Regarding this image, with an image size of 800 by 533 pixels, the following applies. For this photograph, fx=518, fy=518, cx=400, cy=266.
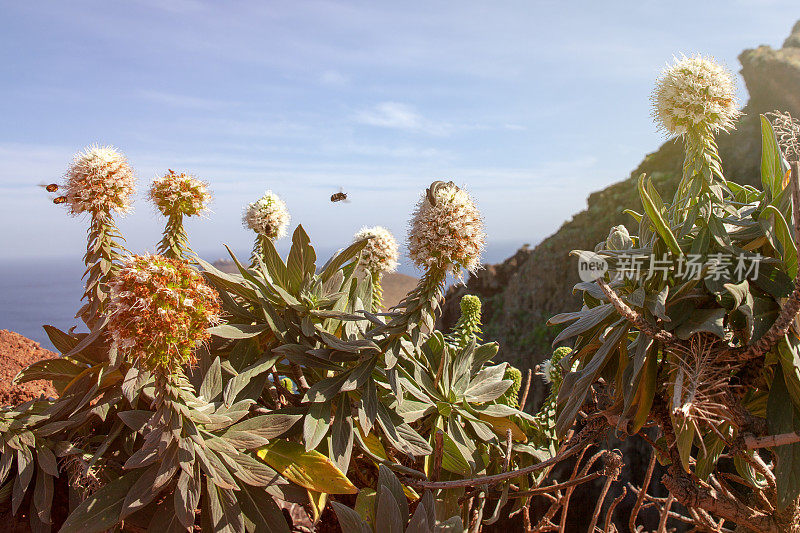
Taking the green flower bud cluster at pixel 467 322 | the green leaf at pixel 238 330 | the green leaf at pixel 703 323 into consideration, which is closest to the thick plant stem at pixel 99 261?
the green leaf at pixel 238 330

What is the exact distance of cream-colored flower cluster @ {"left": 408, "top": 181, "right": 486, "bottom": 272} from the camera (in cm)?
159

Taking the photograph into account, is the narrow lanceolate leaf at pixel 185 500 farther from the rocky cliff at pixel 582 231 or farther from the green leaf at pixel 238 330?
the rocky cliff at pixel 582 231

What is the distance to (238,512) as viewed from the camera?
1.47m

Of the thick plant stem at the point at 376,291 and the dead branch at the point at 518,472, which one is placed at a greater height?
the thick plant stem at the point at 376,291

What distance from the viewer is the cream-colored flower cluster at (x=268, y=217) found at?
2346 mm

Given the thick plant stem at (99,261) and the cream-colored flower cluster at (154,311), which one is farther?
the thick plant stem at (99,261)

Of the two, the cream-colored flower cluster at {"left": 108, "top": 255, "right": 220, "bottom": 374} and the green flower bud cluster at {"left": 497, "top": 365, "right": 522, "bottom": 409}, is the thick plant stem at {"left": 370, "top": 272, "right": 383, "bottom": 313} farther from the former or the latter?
the cream-colored flower cluster at {"left": 108, "top": 255, "right": 220, "bottom": 374}

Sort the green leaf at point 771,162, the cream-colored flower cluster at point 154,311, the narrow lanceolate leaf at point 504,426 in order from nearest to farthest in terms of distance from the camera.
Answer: the cream-colored flower cluster at point 154,311 → the green leaf at point 771,162 → the narrow lanceolate leaf at point 504,426

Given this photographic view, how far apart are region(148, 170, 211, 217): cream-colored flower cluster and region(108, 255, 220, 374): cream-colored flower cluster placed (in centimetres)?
70

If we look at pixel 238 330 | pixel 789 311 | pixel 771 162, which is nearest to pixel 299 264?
pixel 238 330

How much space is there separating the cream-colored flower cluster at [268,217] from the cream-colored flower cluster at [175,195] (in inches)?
15.2

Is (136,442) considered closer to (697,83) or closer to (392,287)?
(392,287)

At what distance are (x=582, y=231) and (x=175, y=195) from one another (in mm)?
15004

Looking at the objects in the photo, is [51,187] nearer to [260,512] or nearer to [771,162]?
[260,512]
